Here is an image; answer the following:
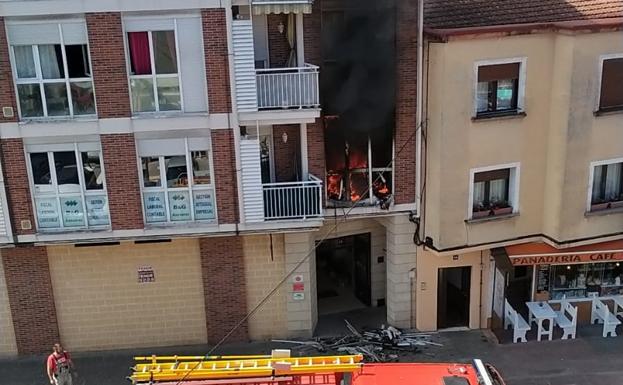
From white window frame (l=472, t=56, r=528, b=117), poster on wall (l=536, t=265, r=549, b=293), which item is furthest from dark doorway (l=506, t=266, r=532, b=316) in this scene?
white window frame (l=472, t=56, r=528, b=117)

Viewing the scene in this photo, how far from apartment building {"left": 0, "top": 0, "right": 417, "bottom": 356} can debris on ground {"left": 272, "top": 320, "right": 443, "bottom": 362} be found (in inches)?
20.8

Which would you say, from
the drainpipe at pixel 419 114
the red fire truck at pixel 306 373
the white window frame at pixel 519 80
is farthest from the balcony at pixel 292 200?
the red fire truck at pixel 306 373

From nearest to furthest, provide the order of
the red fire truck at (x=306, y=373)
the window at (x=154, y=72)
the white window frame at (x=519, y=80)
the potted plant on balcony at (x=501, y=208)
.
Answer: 1. the red fire truck at (x=306, y=373)
2. the window at (x=154, y=72)
3. the white window frame at (x=519, y=80)
4. the potted plant on balcony at (x=501, y=208)

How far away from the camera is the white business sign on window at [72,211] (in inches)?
Answer: 667

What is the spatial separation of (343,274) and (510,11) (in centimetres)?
961

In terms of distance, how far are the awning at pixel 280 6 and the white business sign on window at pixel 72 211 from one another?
21.1 feet

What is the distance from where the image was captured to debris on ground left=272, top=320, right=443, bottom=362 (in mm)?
18438

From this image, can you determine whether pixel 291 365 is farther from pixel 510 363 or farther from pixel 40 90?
pixel 40 90

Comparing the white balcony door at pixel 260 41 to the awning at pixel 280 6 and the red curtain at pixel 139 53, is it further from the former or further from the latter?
the red curtain at pixel 139 53

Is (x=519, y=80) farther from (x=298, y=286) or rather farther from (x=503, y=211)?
(x=298, y=286)

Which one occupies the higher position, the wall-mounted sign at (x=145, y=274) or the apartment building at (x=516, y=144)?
the apartment building at (x=516, y=144)

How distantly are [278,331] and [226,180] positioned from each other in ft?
16.4

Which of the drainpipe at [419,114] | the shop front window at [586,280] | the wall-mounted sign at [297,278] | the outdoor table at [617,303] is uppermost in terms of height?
the drainpipe at [419,114]

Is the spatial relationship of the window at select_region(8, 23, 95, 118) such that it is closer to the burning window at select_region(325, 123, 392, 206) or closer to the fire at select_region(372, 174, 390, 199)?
the burning window at select_region(325, 123, 392, 206)
